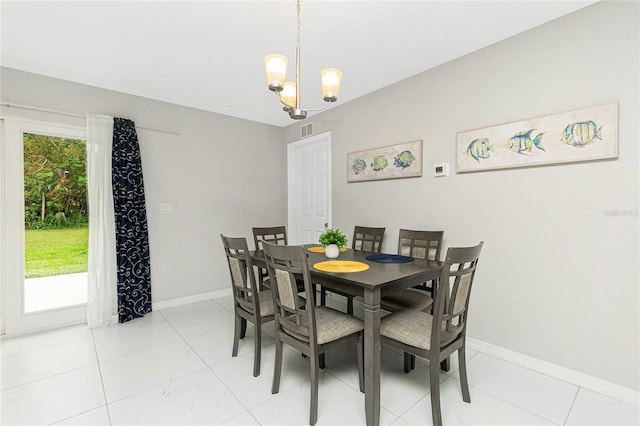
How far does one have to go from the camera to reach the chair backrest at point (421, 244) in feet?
8.64

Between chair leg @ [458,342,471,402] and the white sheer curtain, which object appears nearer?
chair leg @ [458,342,471,402]

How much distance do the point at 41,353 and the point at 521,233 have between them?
13.7 ft

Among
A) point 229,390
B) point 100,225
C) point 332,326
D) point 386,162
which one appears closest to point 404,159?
point 386,162

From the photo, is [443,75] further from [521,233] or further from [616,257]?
[616,257]

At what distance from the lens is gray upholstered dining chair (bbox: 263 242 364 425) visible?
1.66 metres

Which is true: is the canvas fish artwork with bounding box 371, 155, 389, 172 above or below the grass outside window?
above

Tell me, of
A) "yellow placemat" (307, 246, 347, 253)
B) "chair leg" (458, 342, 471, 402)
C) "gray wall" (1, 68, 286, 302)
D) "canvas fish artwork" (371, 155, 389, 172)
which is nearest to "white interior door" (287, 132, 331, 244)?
"gray wall" (1, 68, 286, 302)

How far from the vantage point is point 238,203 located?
430 cm

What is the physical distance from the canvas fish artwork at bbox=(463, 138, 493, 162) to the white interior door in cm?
187

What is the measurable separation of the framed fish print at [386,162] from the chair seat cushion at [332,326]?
5.57 ft

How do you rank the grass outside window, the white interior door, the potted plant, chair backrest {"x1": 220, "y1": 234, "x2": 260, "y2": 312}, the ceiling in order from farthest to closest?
the white interior door, the grass outside window, the potted plant, chair backrest {"x1": 220, "y1": 234, "x2": 260, "y2": 312}, the ceiling

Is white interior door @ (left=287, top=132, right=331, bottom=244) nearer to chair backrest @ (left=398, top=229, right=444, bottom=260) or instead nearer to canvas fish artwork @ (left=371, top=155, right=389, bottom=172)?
canvas fish artwork @ (left=371, top=155, right=389, bottom=172)

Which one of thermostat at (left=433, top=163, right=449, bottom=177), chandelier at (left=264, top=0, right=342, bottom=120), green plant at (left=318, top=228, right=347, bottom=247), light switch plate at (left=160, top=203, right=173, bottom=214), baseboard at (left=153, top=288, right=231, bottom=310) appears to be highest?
chandelier at (left=264, top=0, right=342, bottom=120)

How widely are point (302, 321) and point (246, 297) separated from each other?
2.36ft
